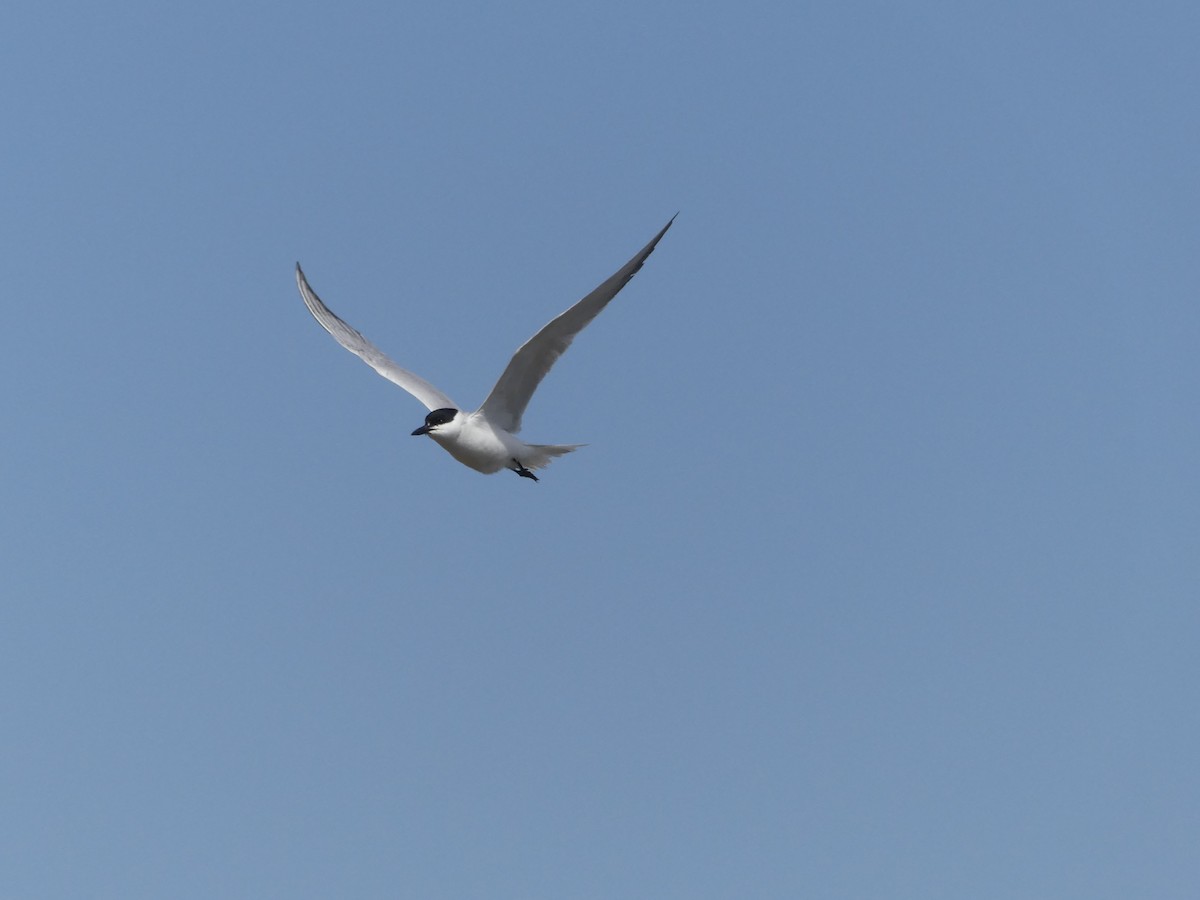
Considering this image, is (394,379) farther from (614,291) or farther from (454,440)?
(614,291)

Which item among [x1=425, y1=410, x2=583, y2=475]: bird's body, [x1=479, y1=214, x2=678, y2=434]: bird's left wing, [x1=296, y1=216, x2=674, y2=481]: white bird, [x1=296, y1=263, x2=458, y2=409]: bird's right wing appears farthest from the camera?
[x1=296, y1=263, x2=458, y2=409]: bird's right wing

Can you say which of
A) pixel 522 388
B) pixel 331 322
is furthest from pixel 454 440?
pixel 331 322

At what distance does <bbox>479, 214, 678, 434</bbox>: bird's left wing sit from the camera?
19.9 meters

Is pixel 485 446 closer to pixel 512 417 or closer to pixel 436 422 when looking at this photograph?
pixel 512 417

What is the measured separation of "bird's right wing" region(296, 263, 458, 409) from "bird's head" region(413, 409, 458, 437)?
4.16 feet

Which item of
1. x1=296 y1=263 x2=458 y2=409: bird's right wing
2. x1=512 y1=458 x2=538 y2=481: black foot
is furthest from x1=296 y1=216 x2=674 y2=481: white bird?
x1=296 y1=263 x2=458 y2=409: bird's right wing

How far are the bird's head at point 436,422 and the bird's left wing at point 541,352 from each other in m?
0.48

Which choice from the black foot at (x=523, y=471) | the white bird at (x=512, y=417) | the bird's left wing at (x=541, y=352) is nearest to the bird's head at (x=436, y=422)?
the white bird at (x=512, y=417)

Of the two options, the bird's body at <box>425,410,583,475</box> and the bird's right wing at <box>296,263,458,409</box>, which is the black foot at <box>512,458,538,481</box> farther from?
the bird's right wing at <box>296,263,458,409</box>

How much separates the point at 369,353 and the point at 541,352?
549 centimetres

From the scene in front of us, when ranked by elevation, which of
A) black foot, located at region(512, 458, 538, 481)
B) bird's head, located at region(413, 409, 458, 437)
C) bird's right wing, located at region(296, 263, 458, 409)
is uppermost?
bird's right wing, located at region(296, 263, 458, 409)

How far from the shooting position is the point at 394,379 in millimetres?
24719

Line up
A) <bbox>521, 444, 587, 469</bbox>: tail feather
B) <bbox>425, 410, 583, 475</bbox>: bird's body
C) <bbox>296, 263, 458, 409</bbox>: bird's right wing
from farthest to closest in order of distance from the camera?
<bbox>296, 263, 458, 409</bbox>: bird's right wing
<bbox>521, 444, 587, 469</bbox>: tail feather
<bbox>425, 410, 583, 475</bbox>: bird's body

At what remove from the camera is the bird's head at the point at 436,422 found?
21.8 m
